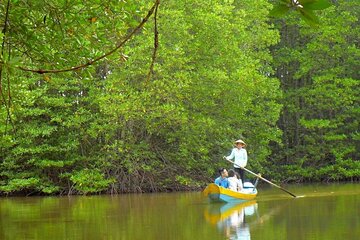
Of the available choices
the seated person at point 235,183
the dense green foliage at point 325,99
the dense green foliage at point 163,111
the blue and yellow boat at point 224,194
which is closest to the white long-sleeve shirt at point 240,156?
the seated person at point 235,183

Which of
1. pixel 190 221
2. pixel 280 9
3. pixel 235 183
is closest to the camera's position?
pixel 280 9

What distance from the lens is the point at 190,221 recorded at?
9.66 metres

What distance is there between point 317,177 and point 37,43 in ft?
61.5

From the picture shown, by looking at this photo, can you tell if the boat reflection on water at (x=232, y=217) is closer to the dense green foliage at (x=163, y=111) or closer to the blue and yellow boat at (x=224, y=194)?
the blue and yellow boat at (x=224, y=194)

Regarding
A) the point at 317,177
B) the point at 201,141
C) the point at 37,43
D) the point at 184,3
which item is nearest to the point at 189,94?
the point at 201,141

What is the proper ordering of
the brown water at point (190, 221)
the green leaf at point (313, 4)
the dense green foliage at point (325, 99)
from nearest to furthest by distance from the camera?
the green leaf at point (313, 4) < the brown water at point (190, 221) < the dense green foliage at point (325, 99)

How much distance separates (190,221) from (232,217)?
924mm

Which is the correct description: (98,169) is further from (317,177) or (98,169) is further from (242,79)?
(317,177)

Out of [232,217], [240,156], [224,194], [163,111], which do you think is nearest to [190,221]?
[232,217]

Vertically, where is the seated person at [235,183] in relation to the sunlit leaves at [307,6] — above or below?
below

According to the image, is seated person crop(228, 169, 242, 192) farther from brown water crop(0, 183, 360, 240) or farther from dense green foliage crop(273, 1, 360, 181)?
dense green foliage crop(273, 1, 360, 181)

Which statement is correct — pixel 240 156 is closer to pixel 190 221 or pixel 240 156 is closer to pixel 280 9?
pixel 190 221

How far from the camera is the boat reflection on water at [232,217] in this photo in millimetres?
8109

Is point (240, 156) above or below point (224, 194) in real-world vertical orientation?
above
